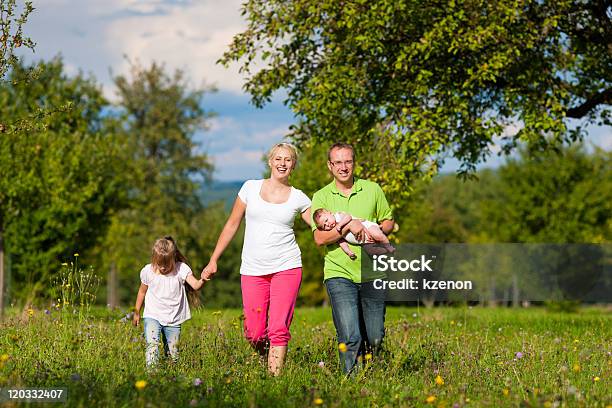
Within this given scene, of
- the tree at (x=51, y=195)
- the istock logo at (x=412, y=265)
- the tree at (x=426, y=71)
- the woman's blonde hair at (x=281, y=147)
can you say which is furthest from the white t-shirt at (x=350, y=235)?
the tree at (x=51, y=195)

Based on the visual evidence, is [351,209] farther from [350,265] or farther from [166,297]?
[166,297]

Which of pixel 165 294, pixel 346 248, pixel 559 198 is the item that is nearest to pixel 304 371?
pixel 346 248

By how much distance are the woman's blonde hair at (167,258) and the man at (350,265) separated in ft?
5.36

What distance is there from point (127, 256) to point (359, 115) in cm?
2168

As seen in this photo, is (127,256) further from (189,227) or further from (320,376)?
(320,376)

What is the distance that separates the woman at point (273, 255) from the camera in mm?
6828

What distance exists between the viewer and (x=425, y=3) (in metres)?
12.5

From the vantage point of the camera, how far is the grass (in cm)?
533

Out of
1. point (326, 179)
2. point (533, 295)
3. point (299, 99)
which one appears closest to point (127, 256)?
point (326, 179)

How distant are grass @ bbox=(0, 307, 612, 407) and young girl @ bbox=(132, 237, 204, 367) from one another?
0.79 ft

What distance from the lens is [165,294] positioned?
7.48 m
